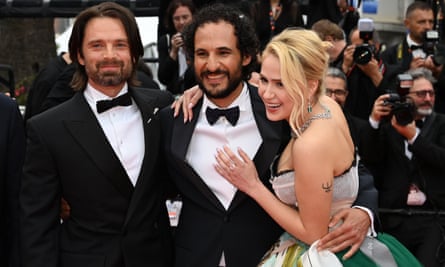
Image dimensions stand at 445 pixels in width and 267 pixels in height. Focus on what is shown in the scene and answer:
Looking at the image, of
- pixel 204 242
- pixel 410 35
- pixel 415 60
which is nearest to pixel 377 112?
pixel 415 60

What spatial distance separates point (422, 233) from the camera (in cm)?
516

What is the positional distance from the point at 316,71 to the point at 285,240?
82cm

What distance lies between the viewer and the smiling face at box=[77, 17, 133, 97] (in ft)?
11.4

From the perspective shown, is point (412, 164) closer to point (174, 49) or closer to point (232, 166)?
point (174, 49)

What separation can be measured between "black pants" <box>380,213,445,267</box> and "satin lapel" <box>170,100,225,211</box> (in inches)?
87.8

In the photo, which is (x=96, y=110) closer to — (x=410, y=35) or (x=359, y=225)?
(x=359, y=225)

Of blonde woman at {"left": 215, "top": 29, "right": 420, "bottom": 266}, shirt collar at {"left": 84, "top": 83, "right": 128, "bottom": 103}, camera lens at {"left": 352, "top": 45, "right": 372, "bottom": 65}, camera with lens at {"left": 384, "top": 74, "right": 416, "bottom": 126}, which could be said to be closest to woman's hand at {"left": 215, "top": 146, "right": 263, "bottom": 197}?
blonde woman at {"left": 215, "top": 29, "right": 420, "bottom": 266}

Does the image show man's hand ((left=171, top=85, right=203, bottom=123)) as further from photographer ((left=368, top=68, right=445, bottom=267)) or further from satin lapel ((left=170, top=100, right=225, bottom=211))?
photographer ((left=368, top=68, right=445, bottom=267))

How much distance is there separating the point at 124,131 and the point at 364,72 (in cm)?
294

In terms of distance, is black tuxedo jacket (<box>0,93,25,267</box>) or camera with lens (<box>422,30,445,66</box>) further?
camera with lens (<box>422,30,445,66</box>)

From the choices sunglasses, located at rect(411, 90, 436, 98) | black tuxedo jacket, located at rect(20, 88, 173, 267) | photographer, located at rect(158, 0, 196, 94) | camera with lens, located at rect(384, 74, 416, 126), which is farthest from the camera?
photographer, located at rect(158, 0, 196, 94)

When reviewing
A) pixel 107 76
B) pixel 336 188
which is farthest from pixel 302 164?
pixel 107 76

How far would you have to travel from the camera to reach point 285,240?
132 inches

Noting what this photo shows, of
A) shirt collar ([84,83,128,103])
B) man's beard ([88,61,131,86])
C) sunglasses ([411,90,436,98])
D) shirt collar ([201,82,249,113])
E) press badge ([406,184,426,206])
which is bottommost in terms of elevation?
press badge ([406,184,426,206])
